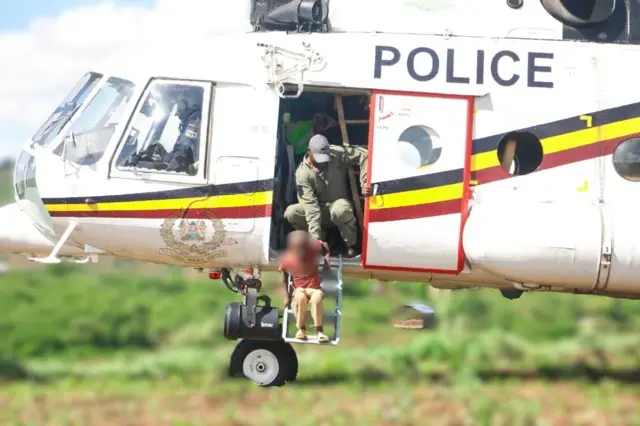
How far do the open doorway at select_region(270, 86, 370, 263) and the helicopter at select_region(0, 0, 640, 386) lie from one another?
0.29ft

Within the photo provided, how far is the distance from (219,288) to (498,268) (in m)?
36.0

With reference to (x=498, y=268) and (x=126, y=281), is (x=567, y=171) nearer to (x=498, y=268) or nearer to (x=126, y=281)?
(x=498, y=268)

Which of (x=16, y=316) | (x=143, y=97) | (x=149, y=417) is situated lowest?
(x=149, y=417)

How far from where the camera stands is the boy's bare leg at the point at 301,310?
1105 cm

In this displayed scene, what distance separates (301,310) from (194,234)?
135 cm

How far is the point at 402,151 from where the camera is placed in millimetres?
11055

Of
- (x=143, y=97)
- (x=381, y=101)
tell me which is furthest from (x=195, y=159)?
(x=381, y=101)

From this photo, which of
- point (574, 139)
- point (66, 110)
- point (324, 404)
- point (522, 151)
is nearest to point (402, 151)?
point (522, 151)

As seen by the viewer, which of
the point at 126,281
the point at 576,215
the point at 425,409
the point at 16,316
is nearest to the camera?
the point at 576,215

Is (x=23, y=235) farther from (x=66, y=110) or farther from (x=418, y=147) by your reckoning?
(x=418, y=147)

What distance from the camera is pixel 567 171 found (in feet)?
Answer: 36.4

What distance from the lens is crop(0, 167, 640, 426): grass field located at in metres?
35.9

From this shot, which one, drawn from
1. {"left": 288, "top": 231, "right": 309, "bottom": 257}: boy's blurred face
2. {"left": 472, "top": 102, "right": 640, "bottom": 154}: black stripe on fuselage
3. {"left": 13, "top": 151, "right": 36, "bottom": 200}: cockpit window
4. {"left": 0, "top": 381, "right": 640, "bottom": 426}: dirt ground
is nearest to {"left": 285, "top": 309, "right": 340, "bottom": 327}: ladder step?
{"left": 288, "top": 231, "right": 309, "bottom": 257}: boy's blurred face

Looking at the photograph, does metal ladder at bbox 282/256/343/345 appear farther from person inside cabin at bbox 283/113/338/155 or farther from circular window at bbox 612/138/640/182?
circular window at bbox 612/138/640/182
